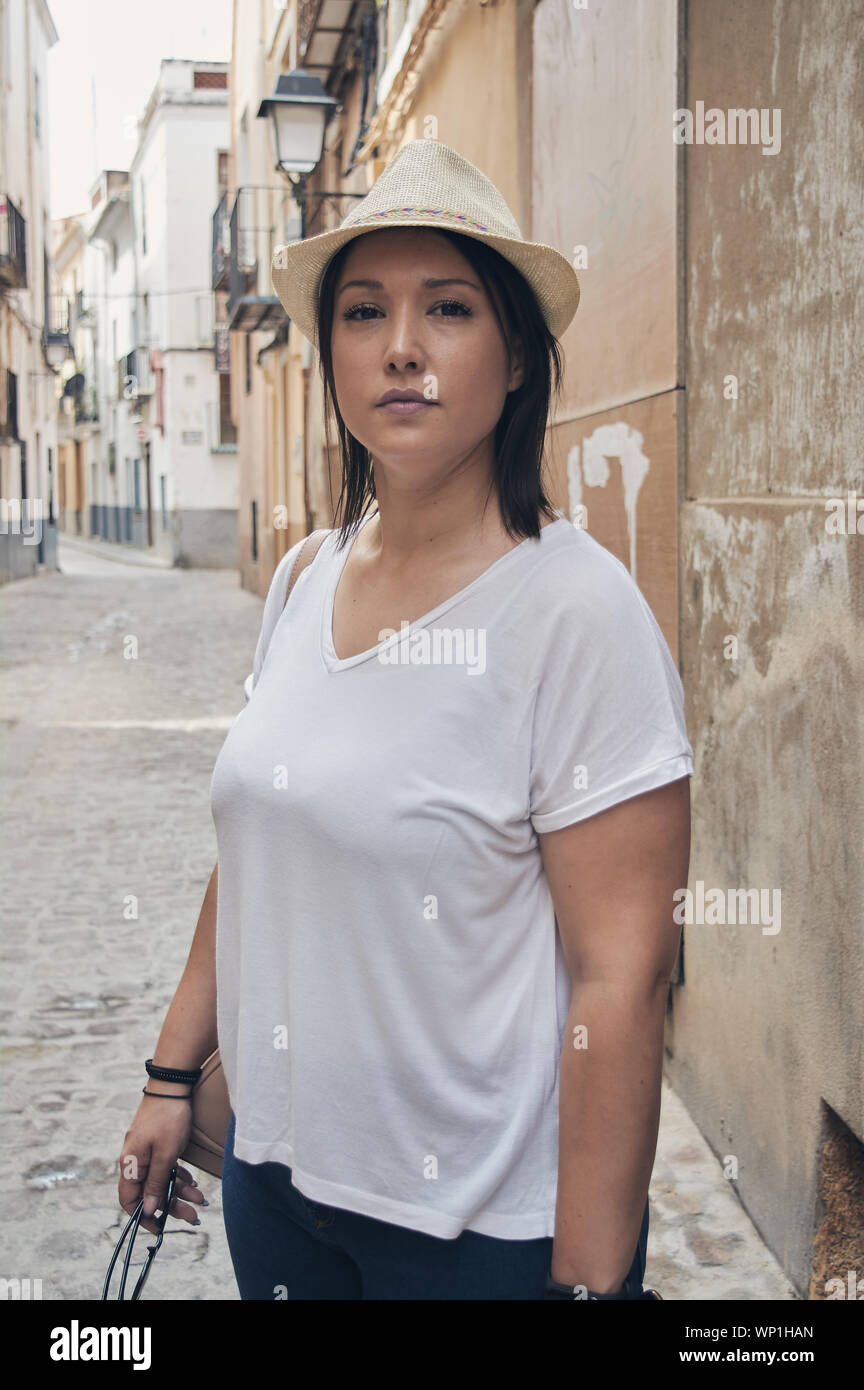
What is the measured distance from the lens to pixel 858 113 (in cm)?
253

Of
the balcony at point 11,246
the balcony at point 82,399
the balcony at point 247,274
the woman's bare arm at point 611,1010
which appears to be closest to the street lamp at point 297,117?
the balcony at point 247,274

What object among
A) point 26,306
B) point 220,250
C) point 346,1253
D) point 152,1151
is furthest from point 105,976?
point 26,306

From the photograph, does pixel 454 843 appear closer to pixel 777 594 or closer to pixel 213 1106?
pixel 213 1106

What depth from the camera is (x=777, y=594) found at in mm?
3018

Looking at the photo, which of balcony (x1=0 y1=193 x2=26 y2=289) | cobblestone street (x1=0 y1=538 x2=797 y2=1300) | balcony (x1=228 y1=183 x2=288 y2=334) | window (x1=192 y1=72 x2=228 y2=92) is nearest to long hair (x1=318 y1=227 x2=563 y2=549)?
cobblestone street (x1=0 y1=538 x2=797 y2=1300)

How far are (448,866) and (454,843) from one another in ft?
0.08

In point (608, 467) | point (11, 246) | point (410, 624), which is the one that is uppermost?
point (11, 246)

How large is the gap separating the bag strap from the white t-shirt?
30 centimetres

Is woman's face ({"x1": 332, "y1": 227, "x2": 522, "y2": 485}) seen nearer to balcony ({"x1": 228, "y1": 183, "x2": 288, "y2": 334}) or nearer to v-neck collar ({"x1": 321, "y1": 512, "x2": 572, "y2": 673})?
v-neck collar ({"x1": 321, "y1": 512, "x2": 572, "y2": 673})

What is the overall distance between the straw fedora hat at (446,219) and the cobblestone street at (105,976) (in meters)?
1.19

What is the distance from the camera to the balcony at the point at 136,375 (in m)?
37.4

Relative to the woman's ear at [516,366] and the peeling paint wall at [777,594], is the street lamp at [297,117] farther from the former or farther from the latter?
the woman's ear at [516,366]
